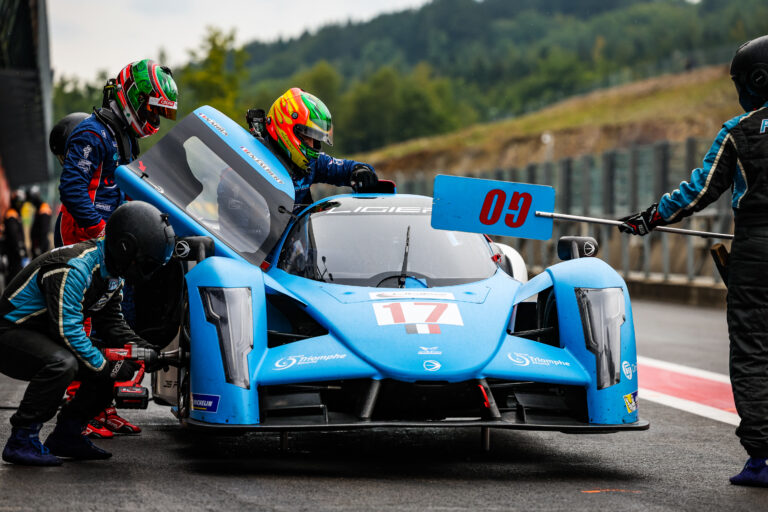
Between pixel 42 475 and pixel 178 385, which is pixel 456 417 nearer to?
pixel 178 385

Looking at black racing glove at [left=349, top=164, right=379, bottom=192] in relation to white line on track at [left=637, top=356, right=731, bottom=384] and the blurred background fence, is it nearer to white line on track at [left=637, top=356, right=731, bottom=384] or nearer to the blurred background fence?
white line on track at [left=637, top=356, right=731, bottom=384]

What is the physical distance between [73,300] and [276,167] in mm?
1786

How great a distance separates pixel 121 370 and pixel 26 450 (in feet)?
1.83

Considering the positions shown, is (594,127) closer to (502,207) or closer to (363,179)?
(363,179)

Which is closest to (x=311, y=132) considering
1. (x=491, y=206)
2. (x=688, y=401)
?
(x=491, y=206)

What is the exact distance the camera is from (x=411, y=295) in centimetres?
595

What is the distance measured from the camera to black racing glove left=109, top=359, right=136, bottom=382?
570 cm

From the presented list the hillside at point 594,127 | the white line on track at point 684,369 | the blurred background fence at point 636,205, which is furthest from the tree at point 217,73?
the white line on track at point 684,369

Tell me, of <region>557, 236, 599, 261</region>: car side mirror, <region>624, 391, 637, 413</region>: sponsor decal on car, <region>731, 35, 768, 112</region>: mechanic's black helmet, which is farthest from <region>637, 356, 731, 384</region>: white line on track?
<region>731, 35, 768, 112</region>: mechanic's black helmet

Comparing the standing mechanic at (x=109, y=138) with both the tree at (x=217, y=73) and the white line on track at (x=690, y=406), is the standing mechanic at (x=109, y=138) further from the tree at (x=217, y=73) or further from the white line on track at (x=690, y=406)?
the tree at (x=217, y=73)

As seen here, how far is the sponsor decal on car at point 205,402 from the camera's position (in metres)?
5.41

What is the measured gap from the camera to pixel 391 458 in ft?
19.6

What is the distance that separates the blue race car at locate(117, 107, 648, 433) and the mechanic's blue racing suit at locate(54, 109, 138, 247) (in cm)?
33

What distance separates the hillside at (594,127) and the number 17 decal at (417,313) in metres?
73.7
